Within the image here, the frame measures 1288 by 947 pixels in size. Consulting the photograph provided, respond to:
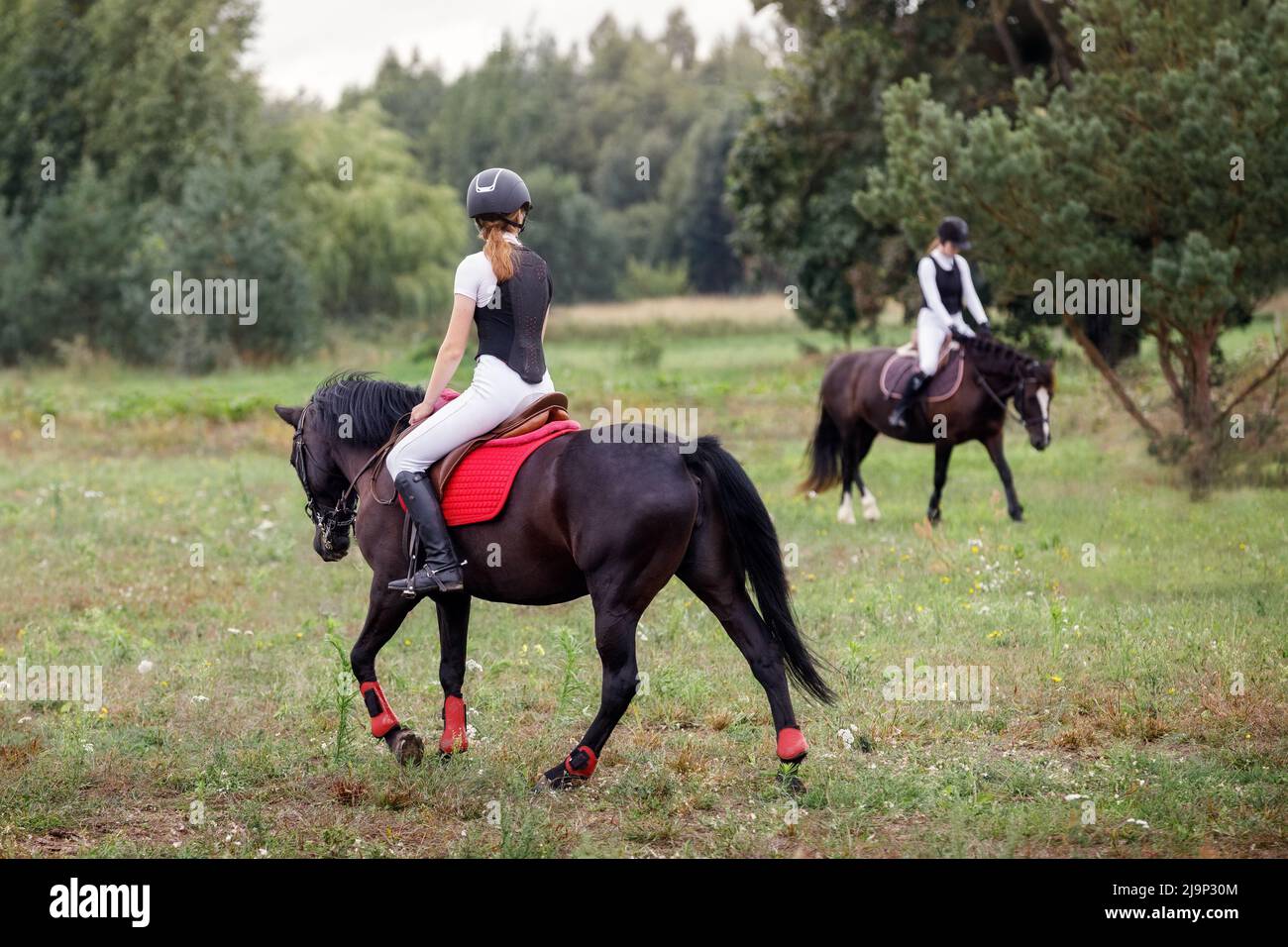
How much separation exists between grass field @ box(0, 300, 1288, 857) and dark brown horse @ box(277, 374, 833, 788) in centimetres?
31

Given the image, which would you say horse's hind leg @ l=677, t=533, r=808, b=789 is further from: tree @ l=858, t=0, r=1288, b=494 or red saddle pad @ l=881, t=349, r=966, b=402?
tree @ l=858, t=0, r=1288, b=494

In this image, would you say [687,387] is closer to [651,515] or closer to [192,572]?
[192,572]

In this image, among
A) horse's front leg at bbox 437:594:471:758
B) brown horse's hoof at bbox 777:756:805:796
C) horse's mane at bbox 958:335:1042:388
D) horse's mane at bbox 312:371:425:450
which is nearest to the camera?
brown horse's hoof at bbox 777:756:805:796

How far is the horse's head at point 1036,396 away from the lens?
14.3 m

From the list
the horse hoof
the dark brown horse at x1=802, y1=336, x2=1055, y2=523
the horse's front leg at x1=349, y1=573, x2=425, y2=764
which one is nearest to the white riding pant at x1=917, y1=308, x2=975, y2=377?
the dark brown horse at x1=802, y1=336, x2=1055, y2=523

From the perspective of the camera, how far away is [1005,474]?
47.1 feet

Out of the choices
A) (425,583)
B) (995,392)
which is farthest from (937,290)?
(425,583)

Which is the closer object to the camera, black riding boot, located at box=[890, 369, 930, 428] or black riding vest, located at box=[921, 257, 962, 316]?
black riding vest, located at box=[921, 257, 962, 316]

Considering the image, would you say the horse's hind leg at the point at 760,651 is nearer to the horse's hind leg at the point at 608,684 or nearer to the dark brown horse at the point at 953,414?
the horse's hind leg at the point at 608,684

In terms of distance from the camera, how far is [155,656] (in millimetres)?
9672

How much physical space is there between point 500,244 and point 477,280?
223 millimetres

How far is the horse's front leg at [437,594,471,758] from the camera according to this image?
7340mm

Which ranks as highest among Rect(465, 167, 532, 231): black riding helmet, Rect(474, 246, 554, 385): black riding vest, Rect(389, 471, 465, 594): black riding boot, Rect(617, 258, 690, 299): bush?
Rect(617, 258, 690, 299): bush

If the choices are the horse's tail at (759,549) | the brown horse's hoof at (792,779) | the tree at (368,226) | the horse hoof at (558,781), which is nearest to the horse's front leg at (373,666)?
the horse hoof at (558,781)
